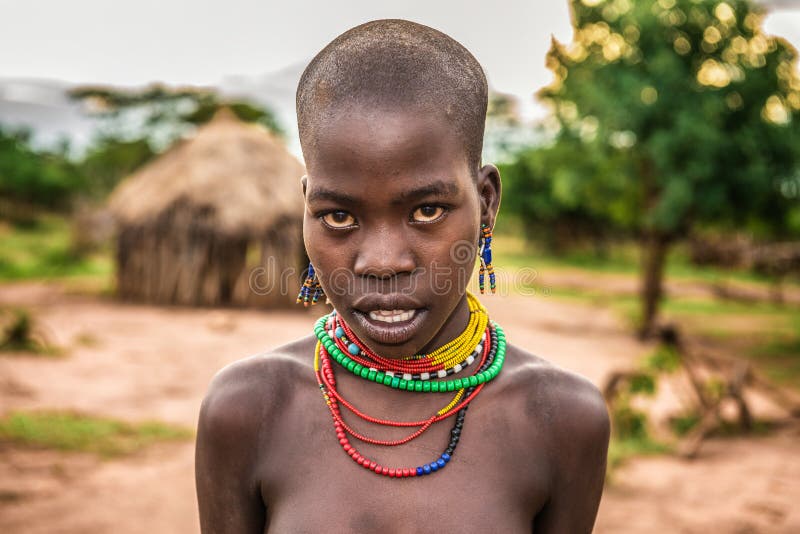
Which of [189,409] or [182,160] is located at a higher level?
[182,160]

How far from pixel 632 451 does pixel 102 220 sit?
1772 centimetres

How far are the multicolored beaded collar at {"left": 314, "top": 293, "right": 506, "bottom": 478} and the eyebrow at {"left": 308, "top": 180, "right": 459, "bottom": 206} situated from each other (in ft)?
1.25

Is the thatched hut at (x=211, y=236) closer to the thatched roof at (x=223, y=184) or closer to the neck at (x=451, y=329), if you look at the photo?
the thatched roof at (x=223, y=184)

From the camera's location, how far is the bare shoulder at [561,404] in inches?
61.2

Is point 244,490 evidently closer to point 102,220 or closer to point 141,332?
point 141,332

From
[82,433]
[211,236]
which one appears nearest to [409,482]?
[82,433]

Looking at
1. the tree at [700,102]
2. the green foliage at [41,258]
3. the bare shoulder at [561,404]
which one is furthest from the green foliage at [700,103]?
the green foliage at [41,258]

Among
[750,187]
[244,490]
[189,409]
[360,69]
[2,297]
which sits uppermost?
[360,69]

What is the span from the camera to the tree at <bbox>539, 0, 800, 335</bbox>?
989 cm

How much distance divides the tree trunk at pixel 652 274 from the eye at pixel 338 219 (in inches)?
437

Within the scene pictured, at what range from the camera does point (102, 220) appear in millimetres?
19781

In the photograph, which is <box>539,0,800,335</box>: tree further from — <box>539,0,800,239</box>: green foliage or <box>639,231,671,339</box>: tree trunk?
<box>639,231,671,339</box>: tree trunk

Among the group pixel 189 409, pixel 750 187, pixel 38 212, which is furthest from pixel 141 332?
pixel 38 212

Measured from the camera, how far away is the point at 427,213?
139 centimetres
